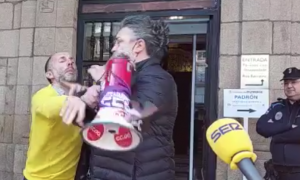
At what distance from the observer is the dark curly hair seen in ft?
7.11

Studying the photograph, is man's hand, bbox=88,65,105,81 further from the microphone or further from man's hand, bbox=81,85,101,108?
the microphone

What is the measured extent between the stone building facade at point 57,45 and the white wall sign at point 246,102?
0.17 m

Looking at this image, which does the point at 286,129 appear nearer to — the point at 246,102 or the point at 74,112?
the point at 246,102

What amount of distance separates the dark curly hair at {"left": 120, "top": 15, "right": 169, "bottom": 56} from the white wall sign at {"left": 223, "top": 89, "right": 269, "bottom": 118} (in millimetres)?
3329

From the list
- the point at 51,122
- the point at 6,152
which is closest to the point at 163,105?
the point at 51,122

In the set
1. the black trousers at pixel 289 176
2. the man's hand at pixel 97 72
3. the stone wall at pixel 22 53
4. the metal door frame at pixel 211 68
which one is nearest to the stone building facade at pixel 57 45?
Result: the stone wall at pixel 22 53

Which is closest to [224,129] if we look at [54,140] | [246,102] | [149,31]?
[149,31]

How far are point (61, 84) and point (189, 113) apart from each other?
4085 mm

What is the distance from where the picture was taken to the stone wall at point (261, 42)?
5543mm

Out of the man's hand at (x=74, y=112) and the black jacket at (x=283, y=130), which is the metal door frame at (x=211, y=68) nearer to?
the black jacket at (x=283, y=130)

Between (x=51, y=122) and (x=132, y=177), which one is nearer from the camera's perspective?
(x=132, y=177)

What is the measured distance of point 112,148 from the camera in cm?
188

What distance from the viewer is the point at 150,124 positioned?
80.9 inches

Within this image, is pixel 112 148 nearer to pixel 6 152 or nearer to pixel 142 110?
pixel 142 110
